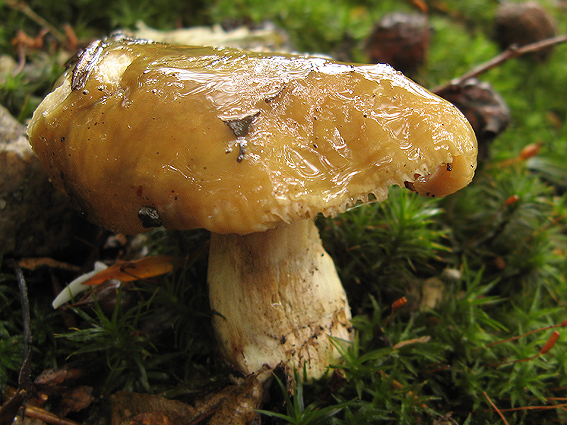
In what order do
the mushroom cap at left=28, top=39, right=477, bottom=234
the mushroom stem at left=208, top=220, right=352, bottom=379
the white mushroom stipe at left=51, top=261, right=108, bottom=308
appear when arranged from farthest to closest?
the white mushroom stipe at left=51, top=261, right=108, bottom=308
the mushroom stem at left=208, top=220, right=352, bottom=379
the mushroom cap at left=28, top=39, right=477, bottom=234

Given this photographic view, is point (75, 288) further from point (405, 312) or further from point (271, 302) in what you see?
point (405, 312)

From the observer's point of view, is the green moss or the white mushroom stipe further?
the white mushroom stipe

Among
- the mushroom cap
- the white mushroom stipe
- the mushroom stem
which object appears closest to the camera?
the mushroom cap

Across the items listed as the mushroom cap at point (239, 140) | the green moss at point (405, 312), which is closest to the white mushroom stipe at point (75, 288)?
the green moss at point (405, 312)

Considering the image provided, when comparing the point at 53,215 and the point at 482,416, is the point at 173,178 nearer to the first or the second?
the point at 53,215

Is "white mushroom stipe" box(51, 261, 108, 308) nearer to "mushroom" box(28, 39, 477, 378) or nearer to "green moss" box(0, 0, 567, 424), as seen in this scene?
"green moss" box(0, 0, 567, 424)

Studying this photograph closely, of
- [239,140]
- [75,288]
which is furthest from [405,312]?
[75,288]

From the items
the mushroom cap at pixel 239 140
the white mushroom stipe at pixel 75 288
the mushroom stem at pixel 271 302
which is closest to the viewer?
the mushroom cap at pixel 239 140

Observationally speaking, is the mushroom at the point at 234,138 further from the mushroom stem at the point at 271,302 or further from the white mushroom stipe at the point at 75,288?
the white mushroom stipe at the point at 75,288

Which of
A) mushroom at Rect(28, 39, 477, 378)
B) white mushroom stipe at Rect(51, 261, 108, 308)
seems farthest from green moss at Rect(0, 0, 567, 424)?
mushroom at Rect(28, 39, 477, 378)
